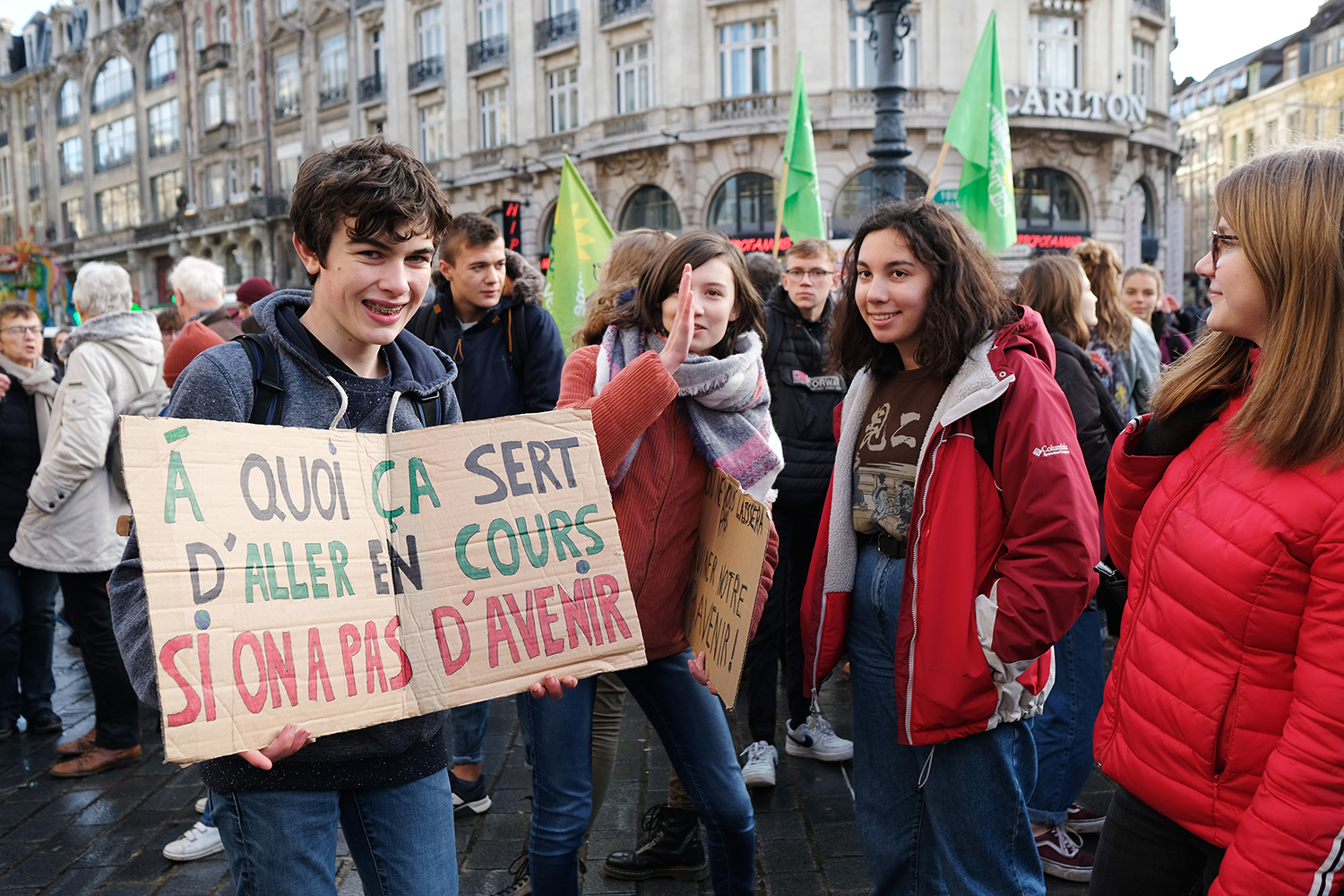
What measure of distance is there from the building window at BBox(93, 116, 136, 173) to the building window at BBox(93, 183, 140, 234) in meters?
1.32

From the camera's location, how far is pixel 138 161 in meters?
45.4

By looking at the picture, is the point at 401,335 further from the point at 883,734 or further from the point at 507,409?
the point at 507,409

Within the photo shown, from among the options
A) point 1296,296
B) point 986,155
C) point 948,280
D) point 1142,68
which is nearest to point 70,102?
point 1142,68

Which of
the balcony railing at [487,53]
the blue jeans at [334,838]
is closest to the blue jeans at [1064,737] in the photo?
the blue jeans at [334,838]

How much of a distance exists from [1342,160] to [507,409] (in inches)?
120

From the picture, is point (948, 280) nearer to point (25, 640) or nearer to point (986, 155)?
point (25, 640)

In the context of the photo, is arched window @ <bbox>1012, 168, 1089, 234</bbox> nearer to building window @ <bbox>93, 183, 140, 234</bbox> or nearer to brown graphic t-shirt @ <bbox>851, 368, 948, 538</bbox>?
brown graphic t-shirt @ <bbox>851, 368, 948, 538</bbox>

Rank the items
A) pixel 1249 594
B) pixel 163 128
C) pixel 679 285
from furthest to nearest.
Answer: pixel 163 128
pixel 679 285
pixel 1249 594

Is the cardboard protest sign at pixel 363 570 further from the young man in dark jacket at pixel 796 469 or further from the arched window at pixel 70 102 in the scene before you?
the arched window at pixel 70 102

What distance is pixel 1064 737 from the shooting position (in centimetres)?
333

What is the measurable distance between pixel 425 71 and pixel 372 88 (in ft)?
10.1

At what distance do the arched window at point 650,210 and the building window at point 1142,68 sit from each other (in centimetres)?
1289

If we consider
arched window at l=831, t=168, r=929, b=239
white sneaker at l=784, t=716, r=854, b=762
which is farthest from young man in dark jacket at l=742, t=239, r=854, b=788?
arched window at l=831, t=168, r=929, b=239

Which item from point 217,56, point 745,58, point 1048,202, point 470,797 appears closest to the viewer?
point 470,797
